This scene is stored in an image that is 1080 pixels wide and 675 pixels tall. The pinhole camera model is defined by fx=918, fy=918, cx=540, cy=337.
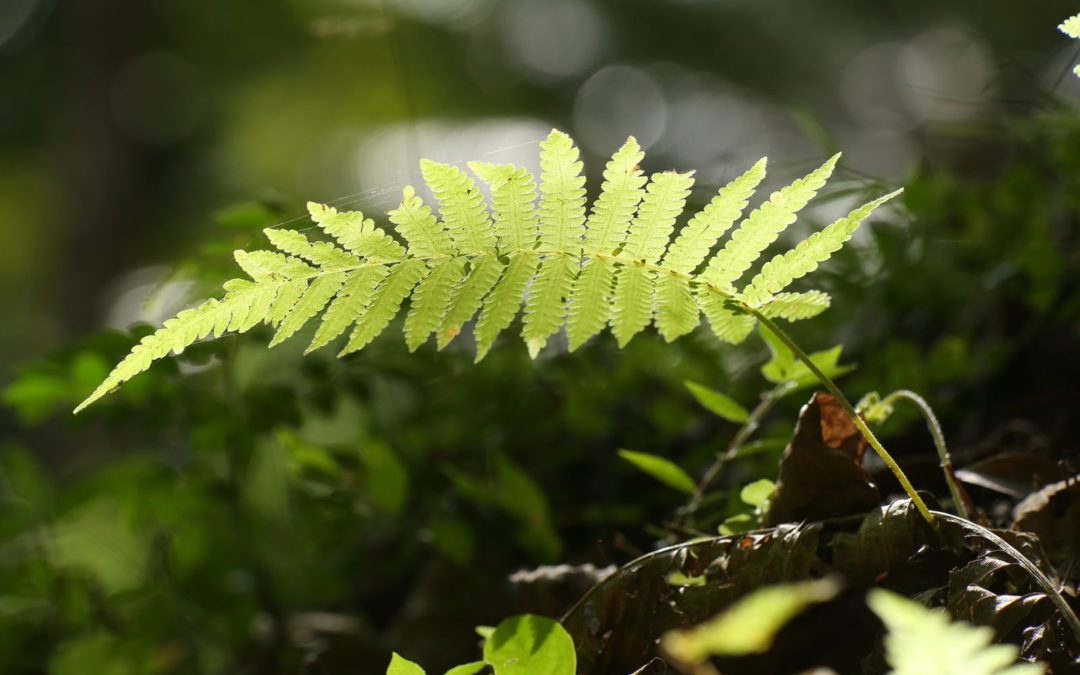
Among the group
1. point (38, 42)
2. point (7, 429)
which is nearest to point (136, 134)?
point (38, 42)

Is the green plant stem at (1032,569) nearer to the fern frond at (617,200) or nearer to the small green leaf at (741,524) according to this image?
the small green leaf at (741,524)

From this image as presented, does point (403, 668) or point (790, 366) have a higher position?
point (790, 366)

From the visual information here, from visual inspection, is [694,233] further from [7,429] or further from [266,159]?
[266,159]

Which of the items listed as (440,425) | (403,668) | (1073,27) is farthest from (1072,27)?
(440,425)

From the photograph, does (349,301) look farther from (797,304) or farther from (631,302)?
(797,304)

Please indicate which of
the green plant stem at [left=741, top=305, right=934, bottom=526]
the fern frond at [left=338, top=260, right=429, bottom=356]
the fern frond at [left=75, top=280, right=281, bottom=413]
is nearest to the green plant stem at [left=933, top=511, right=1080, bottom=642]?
the green plant stem at [left=741, top=305, right=934, bottom=526]

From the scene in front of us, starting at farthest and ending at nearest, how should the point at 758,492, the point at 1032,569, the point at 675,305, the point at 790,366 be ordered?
1. the point at 790,366
2. the point at 758,492
3. the point at 675,305
4. the point at 1032,569
